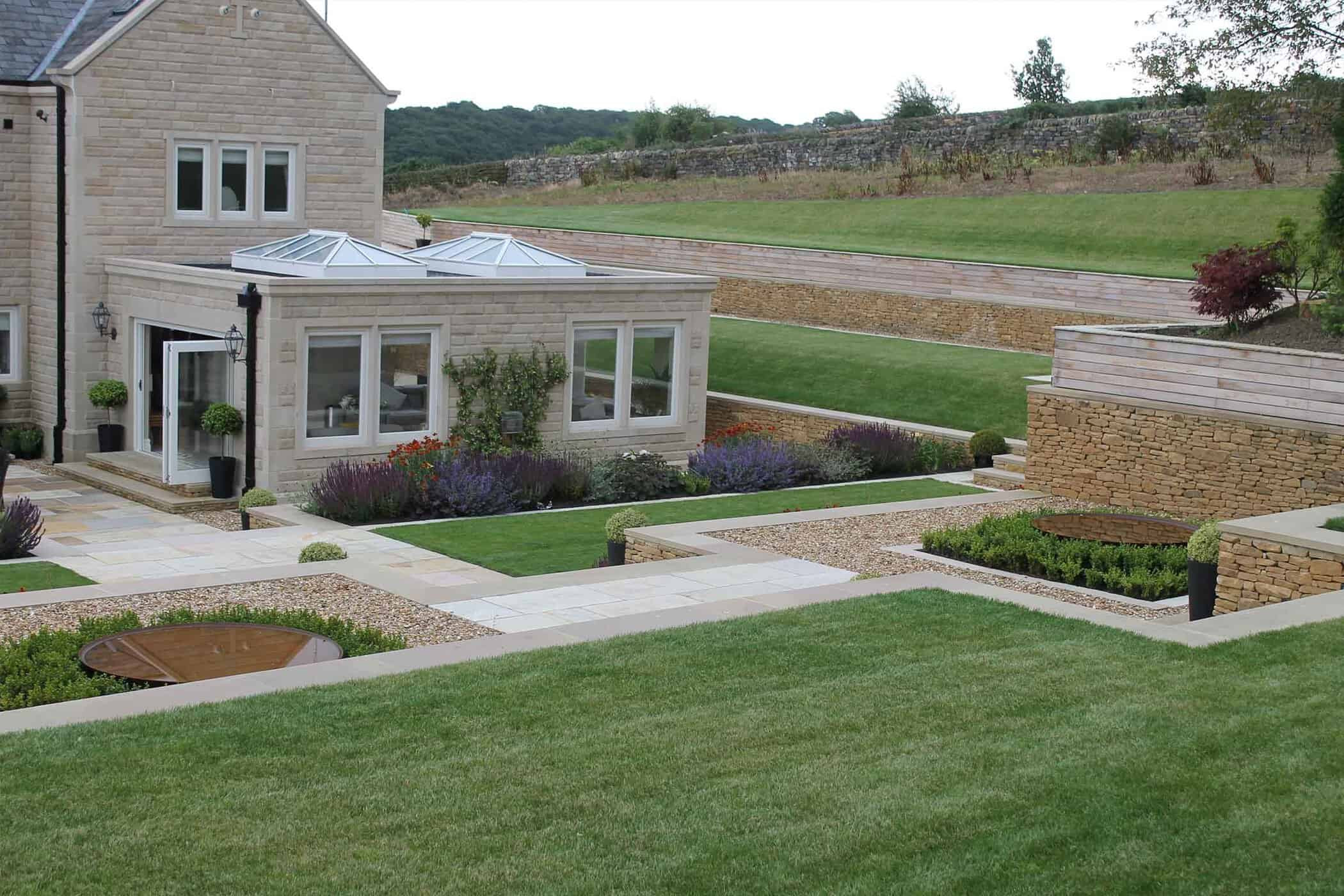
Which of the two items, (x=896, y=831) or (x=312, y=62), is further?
(x=312, y=62)

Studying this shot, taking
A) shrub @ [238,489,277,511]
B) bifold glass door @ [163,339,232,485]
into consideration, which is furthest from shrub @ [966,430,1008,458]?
bifold glass door @ [163,339,232,485]

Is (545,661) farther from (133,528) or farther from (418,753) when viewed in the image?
(133,528)

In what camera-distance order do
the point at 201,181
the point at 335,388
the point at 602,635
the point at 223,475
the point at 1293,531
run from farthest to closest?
the point at 201,181 → the point at 335,388 → the point at 223,475 → the point at 1293,531 → the point at 602,635

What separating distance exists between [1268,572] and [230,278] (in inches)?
513

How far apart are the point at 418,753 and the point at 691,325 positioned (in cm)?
1549

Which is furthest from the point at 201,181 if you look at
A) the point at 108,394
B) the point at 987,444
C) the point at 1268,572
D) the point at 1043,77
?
the point at 1043,77

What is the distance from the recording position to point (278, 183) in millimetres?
23547

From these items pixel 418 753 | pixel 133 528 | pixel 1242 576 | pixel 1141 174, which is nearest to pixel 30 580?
pixel 133 528

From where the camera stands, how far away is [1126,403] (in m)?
17.2

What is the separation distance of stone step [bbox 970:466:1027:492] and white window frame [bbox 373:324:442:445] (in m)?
7.31

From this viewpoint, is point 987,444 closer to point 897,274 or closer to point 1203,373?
point 1203,373

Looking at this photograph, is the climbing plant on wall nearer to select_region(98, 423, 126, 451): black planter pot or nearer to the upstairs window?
select_region(98, 423, 126, 451): black planter pot

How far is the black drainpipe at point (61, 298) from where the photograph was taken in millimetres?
21578

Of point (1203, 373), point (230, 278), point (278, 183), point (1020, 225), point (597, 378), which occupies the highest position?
point (1020, 225)
